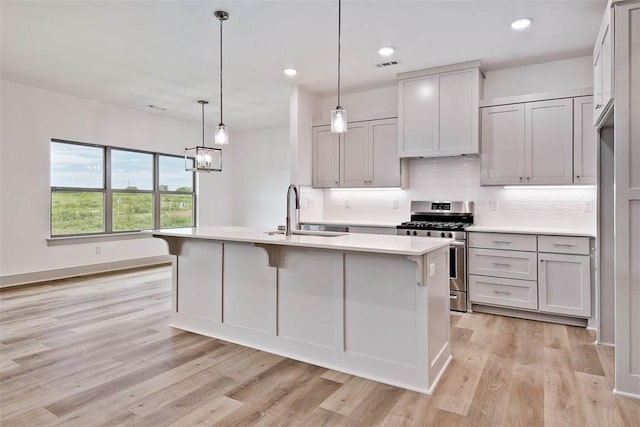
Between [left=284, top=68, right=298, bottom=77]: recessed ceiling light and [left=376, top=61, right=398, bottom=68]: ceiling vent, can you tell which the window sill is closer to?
[left=284, top=68, right=298, bottom=77]: recessed ceiling light

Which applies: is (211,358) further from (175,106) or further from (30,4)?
(175,106)

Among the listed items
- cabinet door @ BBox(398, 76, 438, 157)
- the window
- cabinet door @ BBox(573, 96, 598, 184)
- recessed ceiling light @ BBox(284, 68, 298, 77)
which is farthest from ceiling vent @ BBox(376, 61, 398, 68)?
the window

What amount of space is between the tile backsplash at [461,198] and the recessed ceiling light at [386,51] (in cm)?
147

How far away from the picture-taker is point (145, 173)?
6.65 meters

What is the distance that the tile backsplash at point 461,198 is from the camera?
161 inches

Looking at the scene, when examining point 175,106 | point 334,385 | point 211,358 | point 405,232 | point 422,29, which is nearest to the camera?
point 334,385

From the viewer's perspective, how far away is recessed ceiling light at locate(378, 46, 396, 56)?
12.5 ft

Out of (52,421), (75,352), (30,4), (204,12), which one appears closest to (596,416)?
(52,421)

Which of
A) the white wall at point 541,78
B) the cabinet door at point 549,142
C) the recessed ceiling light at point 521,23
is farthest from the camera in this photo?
the white wall at point 541,78

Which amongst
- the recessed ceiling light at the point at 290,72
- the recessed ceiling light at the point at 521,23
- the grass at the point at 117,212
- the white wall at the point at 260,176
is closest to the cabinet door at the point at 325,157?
the recessed ceiling light at the point at 290,72

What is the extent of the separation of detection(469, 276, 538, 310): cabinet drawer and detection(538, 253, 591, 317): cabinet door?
8 centimetres

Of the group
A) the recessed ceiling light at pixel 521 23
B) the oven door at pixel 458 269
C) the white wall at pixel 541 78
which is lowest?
the oven door at pixel 458 269

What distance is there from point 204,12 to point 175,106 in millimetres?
3268

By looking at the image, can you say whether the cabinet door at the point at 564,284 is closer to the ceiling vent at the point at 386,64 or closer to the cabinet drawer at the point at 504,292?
the cabinet drawer at the point at 504,292
